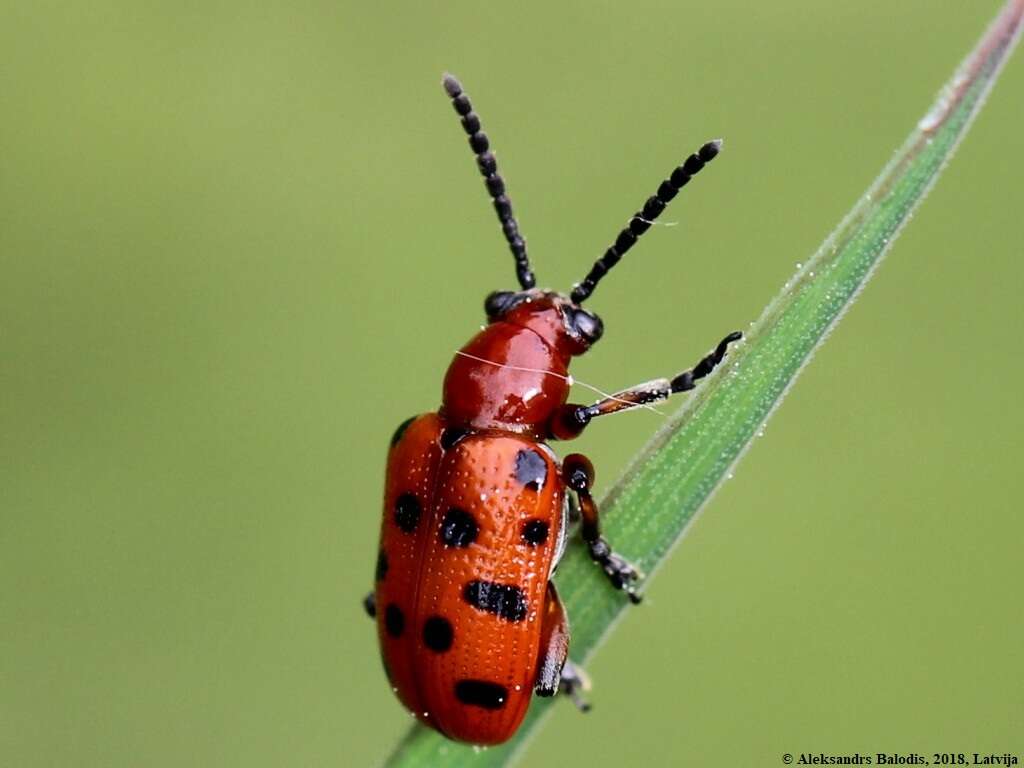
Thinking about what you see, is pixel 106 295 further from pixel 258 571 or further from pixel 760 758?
pixel 760 758

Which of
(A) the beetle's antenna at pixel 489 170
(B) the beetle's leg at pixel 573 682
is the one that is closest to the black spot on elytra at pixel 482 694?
(B) the beetle's leg at pixel 573 682

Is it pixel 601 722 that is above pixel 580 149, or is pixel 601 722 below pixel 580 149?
below

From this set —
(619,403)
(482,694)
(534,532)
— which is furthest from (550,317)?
(482,694)

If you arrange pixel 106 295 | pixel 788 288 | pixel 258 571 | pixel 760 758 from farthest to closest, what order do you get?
pixel 106 295, pixel 258 571, pixel 760 758, pixel 788 288

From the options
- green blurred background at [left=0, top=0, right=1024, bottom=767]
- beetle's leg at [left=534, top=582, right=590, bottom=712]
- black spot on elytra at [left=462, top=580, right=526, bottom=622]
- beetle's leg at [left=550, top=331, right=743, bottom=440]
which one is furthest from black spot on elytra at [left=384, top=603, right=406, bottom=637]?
green blurred background at [left=0, top=0, right=1024, bottom=767]

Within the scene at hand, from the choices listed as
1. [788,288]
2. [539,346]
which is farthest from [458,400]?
[788,288]

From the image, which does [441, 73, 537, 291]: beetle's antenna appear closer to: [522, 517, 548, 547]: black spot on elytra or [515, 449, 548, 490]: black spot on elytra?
[515, 449, 548, 490]: black spot on elytra

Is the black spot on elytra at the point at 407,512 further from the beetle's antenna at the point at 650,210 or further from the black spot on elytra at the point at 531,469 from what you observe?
the beetle's antenna at the point at 650,210
